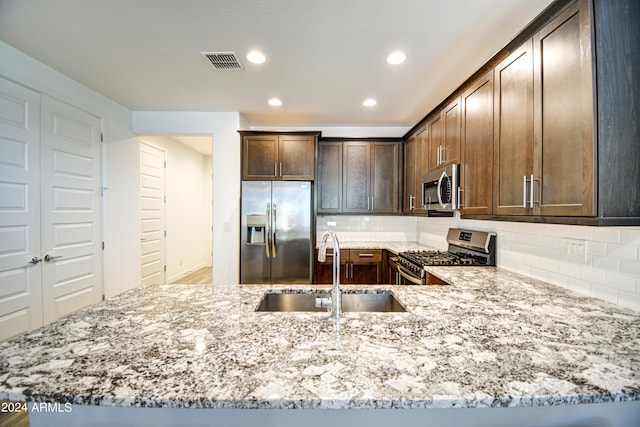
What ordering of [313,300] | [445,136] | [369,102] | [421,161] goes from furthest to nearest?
[421,161] → [369,102] → [445,136] → [313,300]

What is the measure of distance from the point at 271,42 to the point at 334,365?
2130 millimetres

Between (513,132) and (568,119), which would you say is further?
(513,132)

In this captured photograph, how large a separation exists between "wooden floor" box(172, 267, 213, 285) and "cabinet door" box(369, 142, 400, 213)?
3.42m

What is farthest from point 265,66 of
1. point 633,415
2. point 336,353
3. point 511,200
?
point 633,415

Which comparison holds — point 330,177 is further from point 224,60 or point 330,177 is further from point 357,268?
point 224,60

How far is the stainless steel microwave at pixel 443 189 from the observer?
7.91 feet

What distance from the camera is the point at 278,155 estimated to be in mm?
3551

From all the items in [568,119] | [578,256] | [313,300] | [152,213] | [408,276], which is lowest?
[408,276]

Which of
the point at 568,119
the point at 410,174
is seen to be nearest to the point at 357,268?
the point at 410,174

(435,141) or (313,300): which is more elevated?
(435,141)

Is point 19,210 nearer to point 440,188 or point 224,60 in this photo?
point 224,60

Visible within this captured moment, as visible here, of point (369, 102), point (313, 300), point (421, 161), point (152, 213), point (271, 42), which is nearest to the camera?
point (313, 300)

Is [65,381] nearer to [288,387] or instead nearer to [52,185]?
[288,387]

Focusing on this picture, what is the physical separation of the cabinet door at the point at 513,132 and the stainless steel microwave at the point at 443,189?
0.53m
